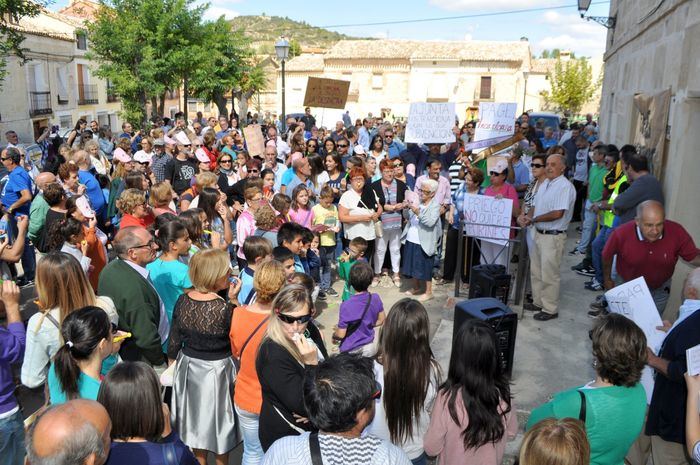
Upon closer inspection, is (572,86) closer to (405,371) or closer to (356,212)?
(356,212)

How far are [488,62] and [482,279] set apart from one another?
43.3 metres

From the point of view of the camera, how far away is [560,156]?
6453mm

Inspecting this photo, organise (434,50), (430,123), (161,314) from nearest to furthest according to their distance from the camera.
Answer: (161,314) → (430,123) → (434,50)

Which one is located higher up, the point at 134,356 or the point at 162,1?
the point at 162,1

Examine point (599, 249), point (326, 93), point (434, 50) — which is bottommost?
point (599, 249)

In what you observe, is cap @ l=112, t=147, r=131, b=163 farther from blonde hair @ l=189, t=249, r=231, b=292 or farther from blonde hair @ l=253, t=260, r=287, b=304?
blonde hair @ l=253, t=260, r=287, b=304

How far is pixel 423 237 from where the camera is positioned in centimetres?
731

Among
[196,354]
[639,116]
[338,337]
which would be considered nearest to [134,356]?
[196,354]

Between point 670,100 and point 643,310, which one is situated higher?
point 670,100

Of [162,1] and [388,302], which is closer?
[388,302]

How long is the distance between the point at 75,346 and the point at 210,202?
350 cm

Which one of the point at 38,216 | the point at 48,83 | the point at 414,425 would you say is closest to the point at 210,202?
the point at 38,216

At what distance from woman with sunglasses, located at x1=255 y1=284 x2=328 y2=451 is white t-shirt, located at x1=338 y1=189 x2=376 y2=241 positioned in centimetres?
434

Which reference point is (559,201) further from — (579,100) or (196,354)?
(579,100)
